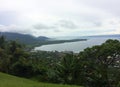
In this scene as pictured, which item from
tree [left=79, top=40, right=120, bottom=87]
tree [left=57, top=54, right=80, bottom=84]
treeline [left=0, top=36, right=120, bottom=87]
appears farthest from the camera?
tree [left=79, top=40, right=120, bottom=87]

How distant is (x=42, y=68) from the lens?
31.0 m

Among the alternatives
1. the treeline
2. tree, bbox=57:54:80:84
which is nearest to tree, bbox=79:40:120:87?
the treeline

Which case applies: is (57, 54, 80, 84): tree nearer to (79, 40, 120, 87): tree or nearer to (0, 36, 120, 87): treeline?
(0, 36, 120, 87): treeline

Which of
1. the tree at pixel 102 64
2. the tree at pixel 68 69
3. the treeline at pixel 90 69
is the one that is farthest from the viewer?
the tree at pixel 102 64

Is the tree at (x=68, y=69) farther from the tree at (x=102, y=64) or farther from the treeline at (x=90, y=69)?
the tree at (x=102, y=64)

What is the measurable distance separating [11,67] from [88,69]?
9.66 metres

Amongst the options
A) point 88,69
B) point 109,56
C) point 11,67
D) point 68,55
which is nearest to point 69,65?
point 68,55

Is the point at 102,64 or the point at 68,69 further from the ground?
the point at 102,64

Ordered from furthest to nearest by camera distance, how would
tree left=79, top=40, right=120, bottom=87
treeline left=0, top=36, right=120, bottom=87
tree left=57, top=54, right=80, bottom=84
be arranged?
tree left=79, top=40, right=120, bottom=87, treeline left=0, top=36, right=120, bottom=87, tree left=57, top=54, right=80, bottom=84

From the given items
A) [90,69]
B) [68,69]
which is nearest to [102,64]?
[90,69]

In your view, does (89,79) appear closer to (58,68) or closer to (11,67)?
(58,68)

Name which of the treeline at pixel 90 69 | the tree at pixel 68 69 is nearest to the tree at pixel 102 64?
the treeline at pixel 90 69

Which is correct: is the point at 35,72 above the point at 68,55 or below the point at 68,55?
below

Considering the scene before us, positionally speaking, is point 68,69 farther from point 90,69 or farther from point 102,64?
point 102,64
